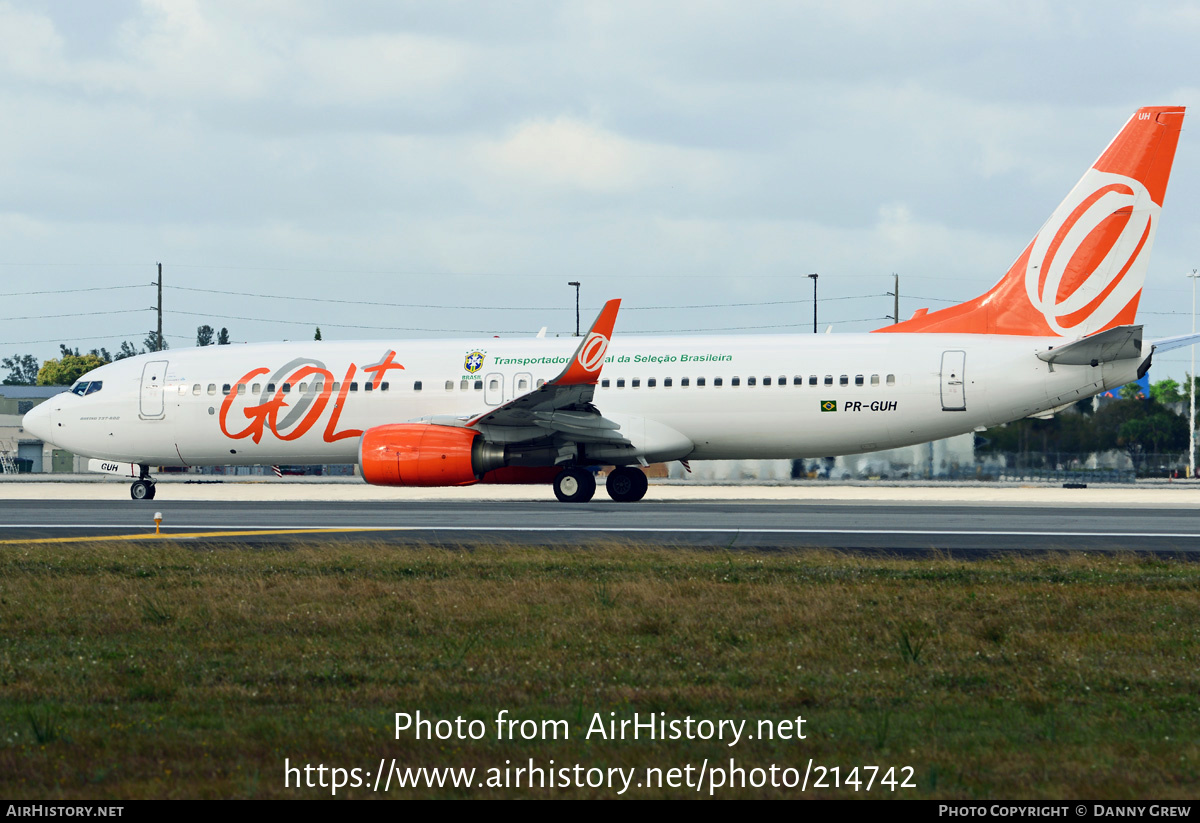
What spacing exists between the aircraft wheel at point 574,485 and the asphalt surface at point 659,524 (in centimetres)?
43

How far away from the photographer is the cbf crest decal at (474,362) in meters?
28.6

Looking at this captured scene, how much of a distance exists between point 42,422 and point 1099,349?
2677cm

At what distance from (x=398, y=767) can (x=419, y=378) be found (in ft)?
76.4

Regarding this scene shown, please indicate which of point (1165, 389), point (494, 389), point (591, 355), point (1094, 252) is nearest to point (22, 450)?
point (494, 389)

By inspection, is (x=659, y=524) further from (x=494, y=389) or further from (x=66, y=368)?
(x=66, y=368)

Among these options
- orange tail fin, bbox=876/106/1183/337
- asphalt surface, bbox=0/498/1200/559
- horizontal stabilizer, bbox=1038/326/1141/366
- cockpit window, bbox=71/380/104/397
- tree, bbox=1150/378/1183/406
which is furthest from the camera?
tree, bbox=1150/378/1183/406

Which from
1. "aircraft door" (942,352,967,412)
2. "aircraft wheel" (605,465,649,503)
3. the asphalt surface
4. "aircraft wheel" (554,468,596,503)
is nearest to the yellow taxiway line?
the asphalt surface

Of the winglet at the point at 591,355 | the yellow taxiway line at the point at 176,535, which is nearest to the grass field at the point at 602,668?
the yellow taxiway line at the point at 176,535

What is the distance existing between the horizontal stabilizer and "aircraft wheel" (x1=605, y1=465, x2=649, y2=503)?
975cm

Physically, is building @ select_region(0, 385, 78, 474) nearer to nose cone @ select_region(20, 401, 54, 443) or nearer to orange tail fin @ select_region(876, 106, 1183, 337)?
nose cone @ select_region(20, 401, 54, 443)

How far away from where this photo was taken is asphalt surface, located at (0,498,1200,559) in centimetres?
1725

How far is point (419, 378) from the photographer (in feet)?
93.9

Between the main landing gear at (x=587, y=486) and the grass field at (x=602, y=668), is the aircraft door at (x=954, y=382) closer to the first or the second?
the main landing gear at (x=587, y=486)

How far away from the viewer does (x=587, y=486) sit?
89.9 ft
